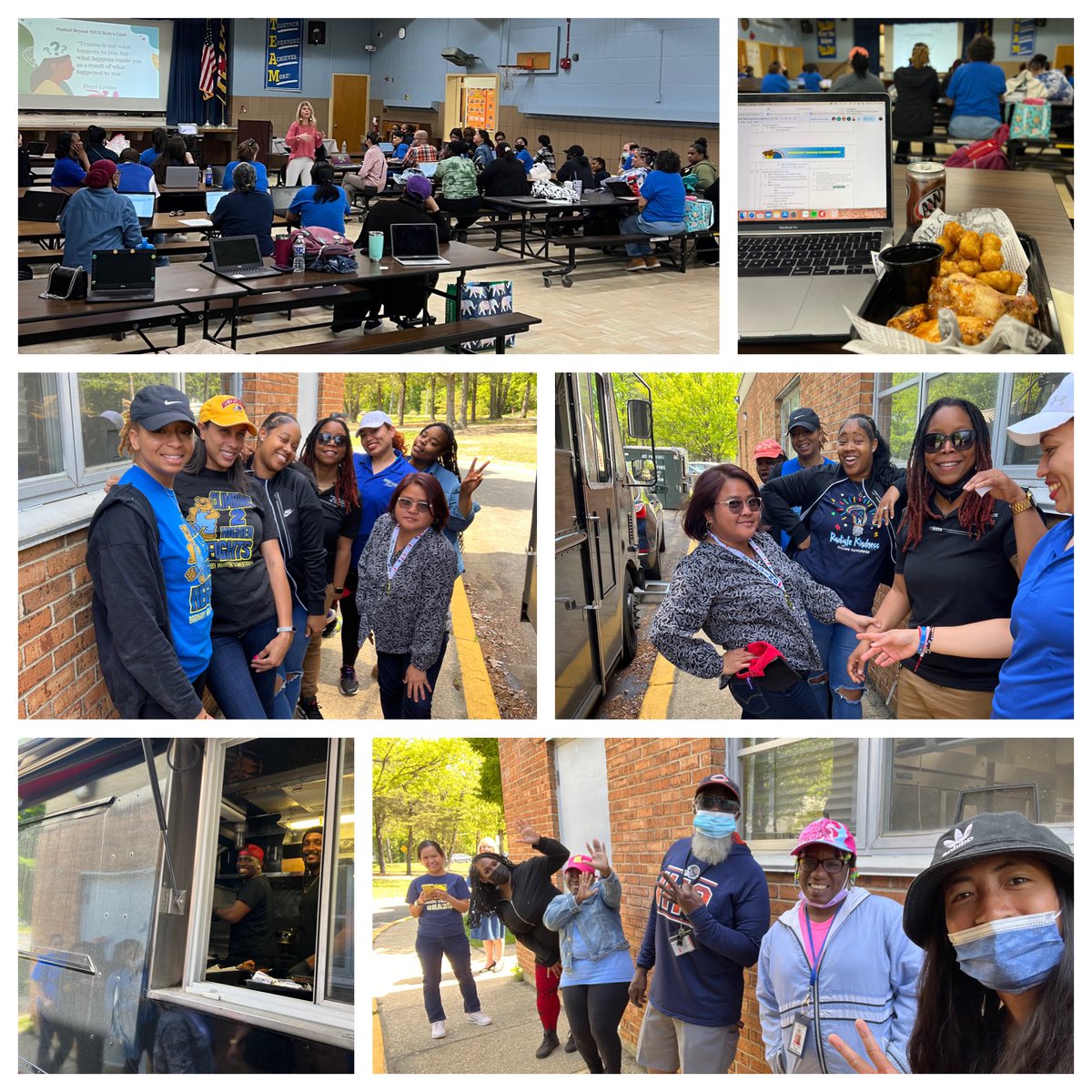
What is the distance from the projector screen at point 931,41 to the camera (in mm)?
11672

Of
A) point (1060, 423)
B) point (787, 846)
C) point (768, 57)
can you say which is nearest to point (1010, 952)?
point (787, 846)

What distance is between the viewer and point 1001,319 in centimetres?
242

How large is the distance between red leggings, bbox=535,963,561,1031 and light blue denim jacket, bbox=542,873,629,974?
17cm

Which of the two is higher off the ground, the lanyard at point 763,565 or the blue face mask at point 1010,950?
the lanyard at point 763,565

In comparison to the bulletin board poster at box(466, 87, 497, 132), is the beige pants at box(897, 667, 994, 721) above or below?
below

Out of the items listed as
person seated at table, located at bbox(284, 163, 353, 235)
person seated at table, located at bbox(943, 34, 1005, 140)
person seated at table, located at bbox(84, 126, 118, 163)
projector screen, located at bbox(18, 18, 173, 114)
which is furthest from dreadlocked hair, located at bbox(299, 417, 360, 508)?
projector screen, located at bbox(18, 18, 173, 114)

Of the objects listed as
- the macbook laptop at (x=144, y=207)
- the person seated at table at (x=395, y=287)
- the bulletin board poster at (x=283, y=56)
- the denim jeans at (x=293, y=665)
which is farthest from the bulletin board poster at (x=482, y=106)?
the denim jeans at (x=293, y=665)

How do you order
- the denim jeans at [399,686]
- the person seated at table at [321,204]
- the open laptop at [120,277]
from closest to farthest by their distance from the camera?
the denim jeans at [399,686]
the open laptop at [120,277]
the person seated at table at [321,204]

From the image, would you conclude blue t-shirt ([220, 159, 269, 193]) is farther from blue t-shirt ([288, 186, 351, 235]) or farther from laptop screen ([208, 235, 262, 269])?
laptop screen ([208, 235, 262, 269])

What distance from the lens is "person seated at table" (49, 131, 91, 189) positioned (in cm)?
864

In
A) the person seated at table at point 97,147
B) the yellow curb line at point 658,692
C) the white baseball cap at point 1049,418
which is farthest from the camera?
the person seated at table at point 97,147

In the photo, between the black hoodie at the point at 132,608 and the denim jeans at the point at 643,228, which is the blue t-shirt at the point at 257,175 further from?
the black hoodie at the point at 132,608

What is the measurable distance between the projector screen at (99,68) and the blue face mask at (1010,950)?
56.0ft

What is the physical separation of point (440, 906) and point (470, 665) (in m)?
0.91
